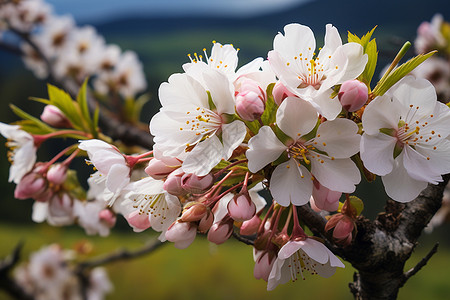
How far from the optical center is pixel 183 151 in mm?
485

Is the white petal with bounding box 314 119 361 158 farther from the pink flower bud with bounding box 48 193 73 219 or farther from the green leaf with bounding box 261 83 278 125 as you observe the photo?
the pink flower bud with bounding box 48 193 73 219

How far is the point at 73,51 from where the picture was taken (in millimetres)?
2154

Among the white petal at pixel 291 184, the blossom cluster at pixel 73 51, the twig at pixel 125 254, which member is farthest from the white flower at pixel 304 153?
the blossom cluster at pixel 73 51

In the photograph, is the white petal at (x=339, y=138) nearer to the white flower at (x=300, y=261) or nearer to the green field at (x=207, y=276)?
the white flower at (x=300, y=261)

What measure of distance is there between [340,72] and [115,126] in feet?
3.57

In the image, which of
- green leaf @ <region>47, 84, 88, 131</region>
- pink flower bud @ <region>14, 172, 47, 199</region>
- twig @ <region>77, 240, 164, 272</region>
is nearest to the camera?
pink flower bud @ <region>14, 172, 47, 199</region>

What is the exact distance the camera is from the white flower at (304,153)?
1.45 ft

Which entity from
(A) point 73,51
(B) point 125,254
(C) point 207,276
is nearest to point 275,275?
(B) point 125,254

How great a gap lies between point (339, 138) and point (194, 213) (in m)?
0.19

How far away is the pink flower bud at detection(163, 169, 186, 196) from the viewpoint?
467 mm

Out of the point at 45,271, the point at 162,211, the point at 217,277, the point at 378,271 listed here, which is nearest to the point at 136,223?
the point at 162,211

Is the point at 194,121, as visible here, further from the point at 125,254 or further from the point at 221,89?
the point at 125,254

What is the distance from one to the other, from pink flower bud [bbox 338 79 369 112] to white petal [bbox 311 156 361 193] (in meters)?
0.06

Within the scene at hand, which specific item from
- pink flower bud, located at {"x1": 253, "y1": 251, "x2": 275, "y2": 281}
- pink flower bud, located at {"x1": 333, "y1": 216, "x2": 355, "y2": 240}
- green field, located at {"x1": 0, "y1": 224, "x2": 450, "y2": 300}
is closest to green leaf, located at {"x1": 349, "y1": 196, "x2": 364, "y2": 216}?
pink flower bud, located at {"x1": 333, "y1": 216, "x2": 355, "y2": 240}
